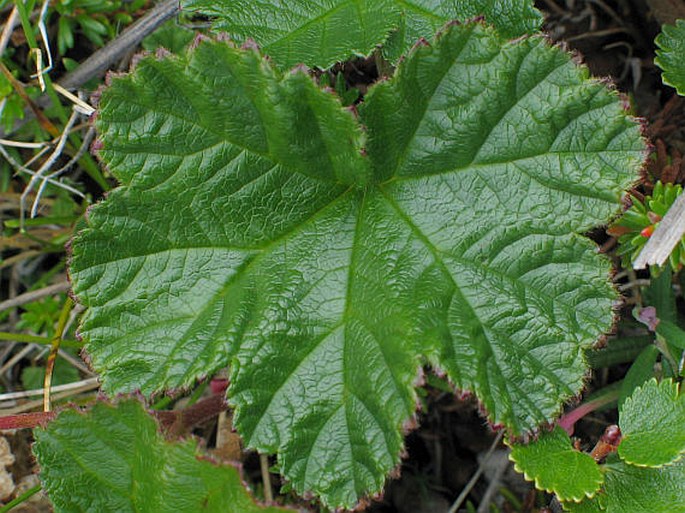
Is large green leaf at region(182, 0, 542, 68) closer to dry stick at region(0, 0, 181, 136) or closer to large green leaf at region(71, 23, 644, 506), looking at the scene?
large green leaf at region(71, 23, 644, 506)

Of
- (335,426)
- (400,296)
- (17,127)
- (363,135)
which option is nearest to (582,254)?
(400,296)

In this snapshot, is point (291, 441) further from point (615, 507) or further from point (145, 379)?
point (615, 507)

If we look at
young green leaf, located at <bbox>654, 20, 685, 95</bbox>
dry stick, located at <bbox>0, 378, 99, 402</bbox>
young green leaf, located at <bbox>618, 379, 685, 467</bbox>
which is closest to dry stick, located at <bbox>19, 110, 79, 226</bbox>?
dry stick, located at <bbox>0, 378, 99, 402</bbox>

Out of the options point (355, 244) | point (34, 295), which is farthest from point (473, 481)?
point (34, 295)

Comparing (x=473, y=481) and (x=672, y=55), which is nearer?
(x=672, y=55)

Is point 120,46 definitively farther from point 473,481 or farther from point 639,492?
point 639,492
